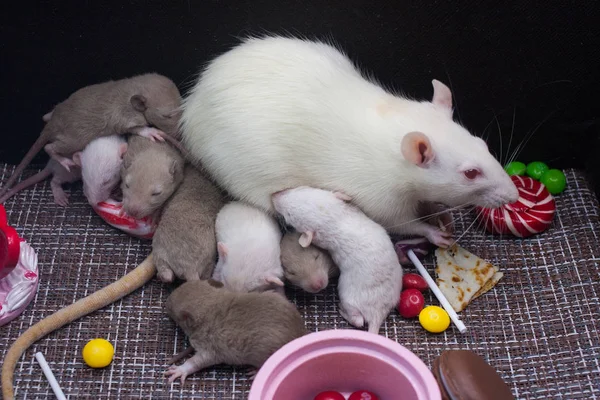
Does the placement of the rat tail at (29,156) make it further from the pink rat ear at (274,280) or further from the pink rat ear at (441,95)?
the pink rat ear at (441,95)

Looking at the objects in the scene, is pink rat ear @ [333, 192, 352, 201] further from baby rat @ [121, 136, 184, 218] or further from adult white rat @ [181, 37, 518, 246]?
baby rat @ [121, 136, 184, 218]

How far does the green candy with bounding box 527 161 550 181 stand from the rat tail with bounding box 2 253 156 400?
1.55 metres

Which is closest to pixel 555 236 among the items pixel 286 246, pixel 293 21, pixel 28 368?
pixel 286 246

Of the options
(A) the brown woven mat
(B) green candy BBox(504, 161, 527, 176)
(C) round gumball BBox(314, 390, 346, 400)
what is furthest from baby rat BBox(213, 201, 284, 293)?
(B) green candy BBox(504, 161, 527, 176)

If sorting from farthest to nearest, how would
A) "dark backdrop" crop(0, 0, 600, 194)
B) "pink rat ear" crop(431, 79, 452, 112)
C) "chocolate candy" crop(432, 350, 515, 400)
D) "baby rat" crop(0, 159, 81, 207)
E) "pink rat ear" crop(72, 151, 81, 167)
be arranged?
"baby rat" crop(0, 159, 81, 207), "pink rat ear" crop(72, 151, 81, 167), "dark backdrop" crop(0, 0, 600, 194), "pink rat ear" crop(431, 79, 452, 112), "chocolate candy" crop(432, 350, 515, 400)

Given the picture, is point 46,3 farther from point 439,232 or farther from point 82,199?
point 439,232

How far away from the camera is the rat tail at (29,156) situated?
2.85 meters

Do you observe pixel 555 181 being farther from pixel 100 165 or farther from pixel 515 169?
pixel 100 165

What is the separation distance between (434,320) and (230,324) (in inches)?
27.6

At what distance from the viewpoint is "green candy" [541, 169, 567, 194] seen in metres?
2.94

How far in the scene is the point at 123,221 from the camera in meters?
2.79

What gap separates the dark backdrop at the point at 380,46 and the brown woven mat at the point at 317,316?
404mm

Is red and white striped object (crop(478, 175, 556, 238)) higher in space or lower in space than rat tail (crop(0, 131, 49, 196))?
higher

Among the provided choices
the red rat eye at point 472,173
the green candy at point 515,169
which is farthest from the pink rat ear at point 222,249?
the green candy at point 515,169
